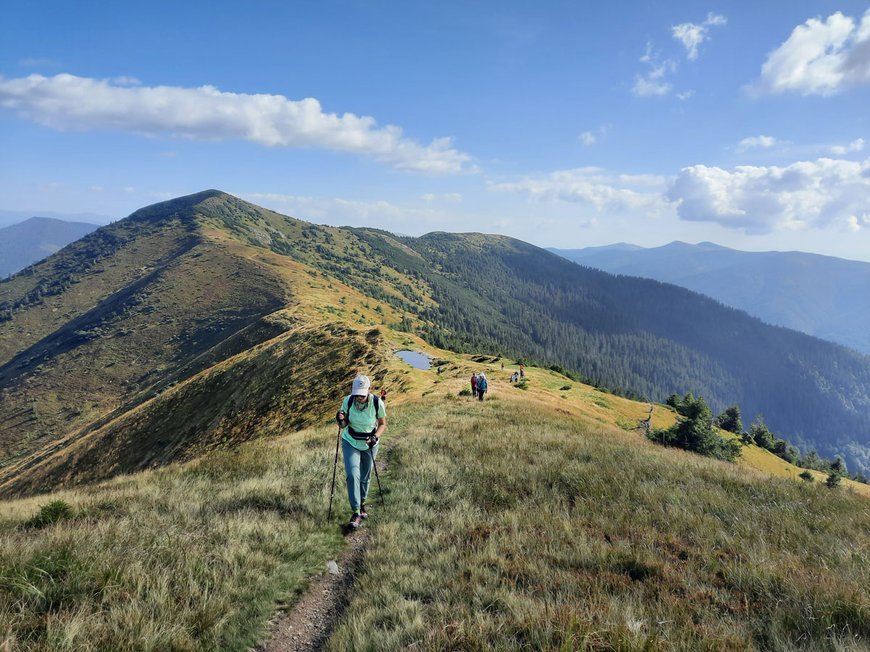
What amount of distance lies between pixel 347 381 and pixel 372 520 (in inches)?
1104

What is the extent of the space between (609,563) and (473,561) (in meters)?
1.79

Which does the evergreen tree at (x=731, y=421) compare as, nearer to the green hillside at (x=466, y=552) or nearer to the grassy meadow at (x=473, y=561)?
the green hillside at (x=466, y=552)

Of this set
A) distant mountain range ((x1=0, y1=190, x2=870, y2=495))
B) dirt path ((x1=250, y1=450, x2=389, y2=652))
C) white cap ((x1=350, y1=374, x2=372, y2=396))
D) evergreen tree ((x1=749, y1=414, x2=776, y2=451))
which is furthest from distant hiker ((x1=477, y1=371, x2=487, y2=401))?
evergreen tree ((x1=749, y1=414, x2=776, y2=451))

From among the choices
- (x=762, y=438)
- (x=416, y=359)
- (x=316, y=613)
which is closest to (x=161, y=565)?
(x=316, y=613)

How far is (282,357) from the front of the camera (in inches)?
1806

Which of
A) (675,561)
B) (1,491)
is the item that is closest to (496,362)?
(675,561)

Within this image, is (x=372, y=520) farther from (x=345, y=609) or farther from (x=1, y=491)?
(x=1, y=491)

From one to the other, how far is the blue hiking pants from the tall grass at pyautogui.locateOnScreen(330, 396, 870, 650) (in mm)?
663

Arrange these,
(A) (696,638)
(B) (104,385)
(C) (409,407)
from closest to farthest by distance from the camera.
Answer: (A) (696,638) → (C) (409,407) → (B) (104,385)

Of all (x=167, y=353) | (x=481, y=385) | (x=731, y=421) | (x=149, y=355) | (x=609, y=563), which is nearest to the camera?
(x=609, y=563)

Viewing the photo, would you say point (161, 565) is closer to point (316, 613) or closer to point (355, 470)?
point (316, 613)

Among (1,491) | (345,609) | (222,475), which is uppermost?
(345,609)

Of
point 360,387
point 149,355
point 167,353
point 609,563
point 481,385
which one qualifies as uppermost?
point 360,387

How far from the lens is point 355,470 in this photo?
24.9 feet
